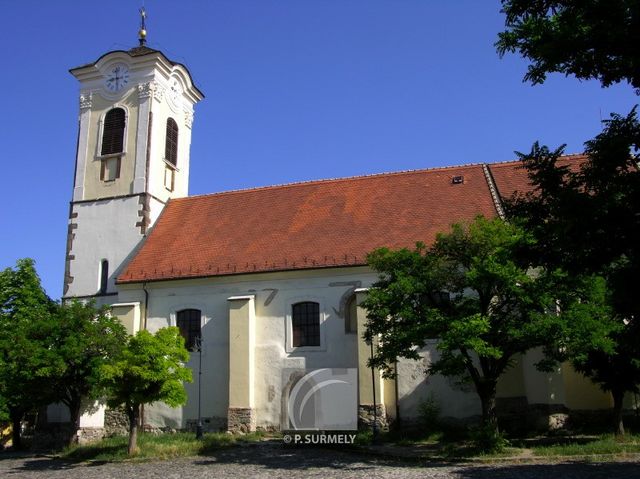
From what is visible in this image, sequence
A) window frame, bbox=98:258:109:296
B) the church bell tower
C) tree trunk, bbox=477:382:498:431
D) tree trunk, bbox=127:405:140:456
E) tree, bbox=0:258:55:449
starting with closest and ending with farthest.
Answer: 1. tree trunk, bbox=477:382:498:431
2. tree trunk, bbox=127:405:140:456
3. tree, bbox=0:258:55:449
4. window frame, bbox=98:258:109:296
5. the church bell tower

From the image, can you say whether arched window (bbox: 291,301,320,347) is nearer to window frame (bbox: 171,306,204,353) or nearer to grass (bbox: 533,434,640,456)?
window frame (bbox: 171,306,204,353)

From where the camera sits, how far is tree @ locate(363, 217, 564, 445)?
14.1 m

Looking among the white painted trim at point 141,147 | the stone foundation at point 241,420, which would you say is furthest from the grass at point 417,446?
the white painted trim at point 141,147

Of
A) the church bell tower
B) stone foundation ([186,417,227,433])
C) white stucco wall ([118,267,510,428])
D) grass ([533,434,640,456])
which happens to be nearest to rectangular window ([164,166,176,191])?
the church bell tower

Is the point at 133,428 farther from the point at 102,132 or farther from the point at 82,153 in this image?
the point at 102,132

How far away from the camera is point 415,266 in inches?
608

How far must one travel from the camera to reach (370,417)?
18828mm

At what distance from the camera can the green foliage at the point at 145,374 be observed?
16.8m

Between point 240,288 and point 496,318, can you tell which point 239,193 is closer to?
point 240,288

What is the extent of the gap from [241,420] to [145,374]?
5.04 m

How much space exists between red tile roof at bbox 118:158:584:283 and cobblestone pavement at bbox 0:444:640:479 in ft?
22.8

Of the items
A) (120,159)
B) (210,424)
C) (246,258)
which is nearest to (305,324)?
(246,258)

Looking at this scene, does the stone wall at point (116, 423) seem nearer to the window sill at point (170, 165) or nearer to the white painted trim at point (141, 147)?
the white painted trim at point (141, 147)

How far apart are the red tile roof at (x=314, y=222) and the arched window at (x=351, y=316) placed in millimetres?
1345
